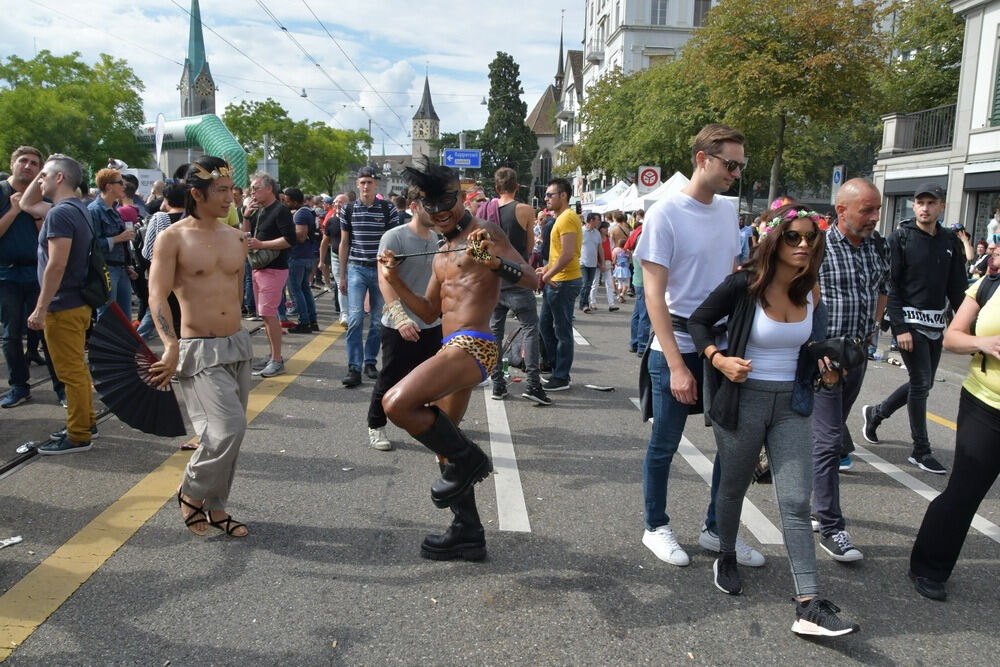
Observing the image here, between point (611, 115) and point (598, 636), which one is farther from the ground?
point (611, 115)

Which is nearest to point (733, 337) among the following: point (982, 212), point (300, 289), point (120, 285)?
point (120, 285)

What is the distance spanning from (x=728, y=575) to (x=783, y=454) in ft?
2.13

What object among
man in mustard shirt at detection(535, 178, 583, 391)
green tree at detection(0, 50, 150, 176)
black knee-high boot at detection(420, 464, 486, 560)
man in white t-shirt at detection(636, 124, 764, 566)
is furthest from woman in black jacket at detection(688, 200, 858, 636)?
green tree at detection(0, 50, 150, 176)

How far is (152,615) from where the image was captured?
9.98 feet

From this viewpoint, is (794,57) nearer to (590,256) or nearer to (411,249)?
(590,256)

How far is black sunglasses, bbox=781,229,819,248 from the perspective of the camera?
309 cm

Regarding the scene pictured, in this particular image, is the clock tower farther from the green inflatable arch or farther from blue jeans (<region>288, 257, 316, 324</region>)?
blue jeans (<region>288, 257, 316, 324</region>)

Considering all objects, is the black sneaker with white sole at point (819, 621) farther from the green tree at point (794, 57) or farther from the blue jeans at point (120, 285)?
the green tree at point (794, 57)

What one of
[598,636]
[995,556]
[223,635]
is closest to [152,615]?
[223,635]

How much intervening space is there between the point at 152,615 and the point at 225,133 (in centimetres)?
3143

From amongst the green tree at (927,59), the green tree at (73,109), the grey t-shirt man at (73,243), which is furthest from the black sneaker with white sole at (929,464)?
the green tree at (73,109)

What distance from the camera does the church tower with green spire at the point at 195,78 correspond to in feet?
270

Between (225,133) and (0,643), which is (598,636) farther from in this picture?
(225,133)

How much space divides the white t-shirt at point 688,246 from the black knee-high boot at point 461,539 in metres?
1.18
